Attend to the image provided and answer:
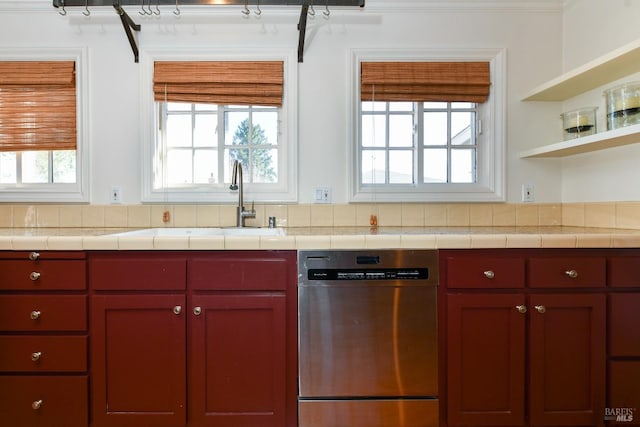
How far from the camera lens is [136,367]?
62.7 inches

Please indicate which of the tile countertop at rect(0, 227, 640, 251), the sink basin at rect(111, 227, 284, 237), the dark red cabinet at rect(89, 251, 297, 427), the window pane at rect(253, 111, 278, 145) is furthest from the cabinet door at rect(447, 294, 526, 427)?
the window pane at rect(253, 111, 278, 145)

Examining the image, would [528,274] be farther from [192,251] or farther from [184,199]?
[184,199]

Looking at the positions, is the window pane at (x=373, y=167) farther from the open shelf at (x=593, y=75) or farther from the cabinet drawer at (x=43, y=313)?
the cabinet drawer at (x=43, y=313)

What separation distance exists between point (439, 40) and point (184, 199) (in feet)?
6.14

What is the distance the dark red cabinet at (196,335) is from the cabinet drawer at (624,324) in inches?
54.9

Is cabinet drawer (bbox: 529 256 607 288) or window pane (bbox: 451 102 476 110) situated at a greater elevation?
window pane (bbox: 451 102 476 110)

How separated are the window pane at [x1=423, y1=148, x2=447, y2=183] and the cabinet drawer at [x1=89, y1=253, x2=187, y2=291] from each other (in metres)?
1.59

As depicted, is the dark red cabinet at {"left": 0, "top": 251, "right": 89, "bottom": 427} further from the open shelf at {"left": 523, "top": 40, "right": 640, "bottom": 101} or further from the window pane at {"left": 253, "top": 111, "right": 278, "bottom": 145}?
the open shelf at {"left": 523, "top": 40, "right": 640, "bottom": 101}

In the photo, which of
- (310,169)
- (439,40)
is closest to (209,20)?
(310,169)

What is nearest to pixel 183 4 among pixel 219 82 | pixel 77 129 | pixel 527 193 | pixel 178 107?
pixel 219 82

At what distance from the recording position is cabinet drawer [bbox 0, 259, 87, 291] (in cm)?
158

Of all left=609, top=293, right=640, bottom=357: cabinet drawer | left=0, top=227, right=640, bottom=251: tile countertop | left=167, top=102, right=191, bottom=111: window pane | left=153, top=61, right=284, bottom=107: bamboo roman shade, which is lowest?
left=609, top=293, right=640, bottom=357: cabinet drawer

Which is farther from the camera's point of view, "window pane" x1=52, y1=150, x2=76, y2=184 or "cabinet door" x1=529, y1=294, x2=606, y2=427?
"window pane" x1=52, y1=150, x2=76, y2=184

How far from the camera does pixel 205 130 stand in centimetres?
236
